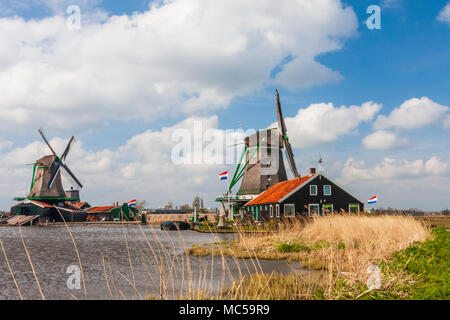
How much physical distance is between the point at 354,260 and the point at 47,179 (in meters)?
63.1

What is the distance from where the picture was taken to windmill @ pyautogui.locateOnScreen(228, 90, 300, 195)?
137 feet

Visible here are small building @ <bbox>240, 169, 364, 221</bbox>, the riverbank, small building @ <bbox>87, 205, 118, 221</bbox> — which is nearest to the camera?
the riverbank

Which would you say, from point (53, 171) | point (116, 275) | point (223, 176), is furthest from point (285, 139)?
point (53, 171)

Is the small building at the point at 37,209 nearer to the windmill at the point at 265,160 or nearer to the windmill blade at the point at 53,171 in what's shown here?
the windmill blade at the point at 53,171

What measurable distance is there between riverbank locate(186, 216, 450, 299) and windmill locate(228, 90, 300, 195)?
22508 mm

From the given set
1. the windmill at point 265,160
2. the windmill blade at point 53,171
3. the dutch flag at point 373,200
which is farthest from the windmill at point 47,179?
the dutch flag at point 373,200

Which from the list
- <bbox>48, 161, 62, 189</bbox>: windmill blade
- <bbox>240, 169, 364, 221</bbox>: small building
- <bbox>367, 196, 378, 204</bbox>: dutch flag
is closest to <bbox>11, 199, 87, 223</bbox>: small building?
<bbox>48, 161, 62, 189</bbox>: windmill blade

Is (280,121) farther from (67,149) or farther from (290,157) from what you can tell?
(67,149)

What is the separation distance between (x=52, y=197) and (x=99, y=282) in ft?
194

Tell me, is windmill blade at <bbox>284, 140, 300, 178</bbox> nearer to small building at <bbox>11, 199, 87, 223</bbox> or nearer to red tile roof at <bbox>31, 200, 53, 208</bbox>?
small building at <bbox>11, 199, 87, 223</bbox>

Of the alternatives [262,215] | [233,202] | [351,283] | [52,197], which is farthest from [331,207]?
[52,197]

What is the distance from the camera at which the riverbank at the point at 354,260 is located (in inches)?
271

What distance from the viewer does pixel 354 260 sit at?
33.2ft
